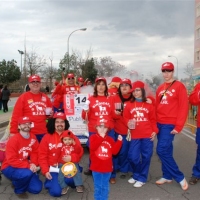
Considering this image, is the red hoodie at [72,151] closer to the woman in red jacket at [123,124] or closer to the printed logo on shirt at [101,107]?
the printed logo on shirt at [101,107]

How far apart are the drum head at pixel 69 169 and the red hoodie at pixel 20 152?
1.71 ft

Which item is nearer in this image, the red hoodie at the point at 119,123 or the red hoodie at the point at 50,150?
the red hoodie at the point at 50,150

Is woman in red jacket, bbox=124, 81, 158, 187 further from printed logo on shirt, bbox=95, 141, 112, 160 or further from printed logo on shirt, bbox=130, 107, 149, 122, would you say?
printed logo on shirt, bbox=95, 141, 112, 160

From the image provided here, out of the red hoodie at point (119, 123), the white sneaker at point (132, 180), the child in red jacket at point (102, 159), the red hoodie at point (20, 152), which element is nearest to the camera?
the child in red jacket at point (102, 159)

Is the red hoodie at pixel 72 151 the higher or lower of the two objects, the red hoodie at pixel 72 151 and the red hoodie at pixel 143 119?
the lower

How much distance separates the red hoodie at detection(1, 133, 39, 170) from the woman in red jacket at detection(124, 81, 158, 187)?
169 cm

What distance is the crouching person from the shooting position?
464 cm

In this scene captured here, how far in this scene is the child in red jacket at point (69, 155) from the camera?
15.6 ft

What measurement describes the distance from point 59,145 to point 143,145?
148 cm

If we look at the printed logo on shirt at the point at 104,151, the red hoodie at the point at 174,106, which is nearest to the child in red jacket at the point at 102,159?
the printed logo on shirt at the point at 104,151

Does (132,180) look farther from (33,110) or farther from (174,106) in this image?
(33,110)

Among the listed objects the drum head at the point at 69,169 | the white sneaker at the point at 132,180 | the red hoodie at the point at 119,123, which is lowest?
the white sneaker at the point at 132,180

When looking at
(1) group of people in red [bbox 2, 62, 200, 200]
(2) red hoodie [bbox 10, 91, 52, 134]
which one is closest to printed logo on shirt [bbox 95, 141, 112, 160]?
(1) group of people in red [bbox 2, 62, 200, 200]

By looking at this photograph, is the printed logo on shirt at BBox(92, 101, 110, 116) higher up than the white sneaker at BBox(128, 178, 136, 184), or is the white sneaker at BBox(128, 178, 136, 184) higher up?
the printed logo on shirt at BBox(92, 101, 110, 116)
